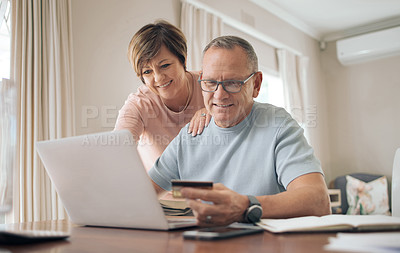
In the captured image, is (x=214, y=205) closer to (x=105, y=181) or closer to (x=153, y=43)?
(x=105, y=181)

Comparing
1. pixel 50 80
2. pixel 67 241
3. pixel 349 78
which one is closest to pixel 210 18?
pixel 50 80

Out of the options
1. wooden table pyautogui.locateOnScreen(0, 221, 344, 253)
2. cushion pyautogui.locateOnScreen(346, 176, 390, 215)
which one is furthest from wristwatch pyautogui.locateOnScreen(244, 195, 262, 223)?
cushion pyautogui.locateOnScreen(346, 176, 390, 215)

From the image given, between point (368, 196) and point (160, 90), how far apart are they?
12.2 ft

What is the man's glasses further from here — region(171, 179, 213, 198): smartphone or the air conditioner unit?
the air conditioner unit

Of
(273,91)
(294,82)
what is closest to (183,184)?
(273,91)

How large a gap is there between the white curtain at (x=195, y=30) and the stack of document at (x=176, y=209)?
2.28 metres

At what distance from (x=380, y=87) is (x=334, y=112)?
30.0 inches

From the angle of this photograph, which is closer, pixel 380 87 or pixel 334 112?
pixel 380 87

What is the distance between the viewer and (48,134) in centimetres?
234

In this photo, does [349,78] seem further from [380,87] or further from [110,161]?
[110,161]

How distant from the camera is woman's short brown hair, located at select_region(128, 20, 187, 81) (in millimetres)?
2111

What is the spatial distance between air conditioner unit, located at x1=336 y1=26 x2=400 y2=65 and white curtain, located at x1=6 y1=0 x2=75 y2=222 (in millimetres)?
4217

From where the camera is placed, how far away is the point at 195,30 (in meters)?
3.53

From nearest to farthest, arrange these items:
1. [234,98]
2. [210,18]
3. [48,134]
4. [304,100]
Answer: [234,98], [48,134], [210,18], [304,100]
